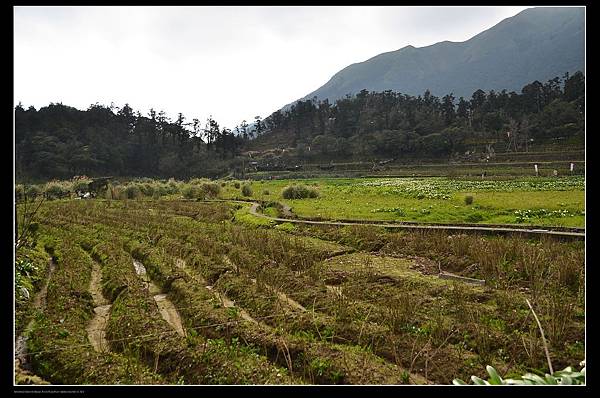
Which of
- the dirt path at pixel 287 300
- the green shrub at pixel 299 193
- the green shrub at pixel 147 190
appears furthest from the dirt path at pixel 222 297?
the green shrub at pixel 147 190

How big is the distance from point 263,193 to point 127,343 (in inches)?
1008

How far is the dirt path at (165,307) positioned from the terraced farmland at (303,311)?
5 centimetres

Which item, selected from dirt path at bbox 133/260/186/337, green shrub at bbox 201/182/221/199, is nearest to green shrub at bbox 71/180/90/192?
green shrub at bbox 201/182/221/199

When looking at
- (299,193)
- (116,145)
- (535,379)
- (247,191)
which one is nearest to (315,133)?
(116,145)

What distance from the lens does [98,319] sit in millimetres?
7832

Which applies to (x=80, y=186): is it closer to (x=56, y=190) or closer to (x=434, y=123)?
(x=56, y=190)

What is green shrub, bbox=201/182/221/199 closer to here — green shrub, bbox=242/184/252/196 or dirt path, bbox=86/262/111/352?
green shrub, bbox=242/184/252/196

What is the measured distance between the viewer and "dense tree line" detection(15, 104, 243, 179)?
2127 inches

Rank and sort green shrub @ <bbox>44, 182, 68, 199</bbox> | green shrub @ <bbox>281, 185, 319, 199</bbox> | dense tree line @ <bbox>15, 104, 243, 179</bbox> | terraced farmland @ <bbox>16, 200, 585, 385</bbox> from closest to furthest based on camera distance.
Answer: terraced farmland @ <bbox>16, 200, 585, 385</bbox>
green shrub @ <bbox>281, 185, 319, 199</bbox>
green shrub @ <bbox>44, 182, 68, 199</bbox>
dense tree line @ <bbox>15, 104, 243, 179</bbox>

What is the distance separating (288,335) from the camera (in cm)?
644

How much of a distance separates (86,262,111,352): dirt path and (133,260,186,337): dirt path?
37.6 inches

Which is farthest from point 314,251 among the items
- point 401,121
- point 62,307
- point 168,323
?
point 401,121

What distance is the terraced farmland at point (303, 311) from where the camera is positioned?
5.45m

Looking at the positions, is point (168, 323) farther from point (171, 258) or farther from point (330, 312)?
point (171, 258)
